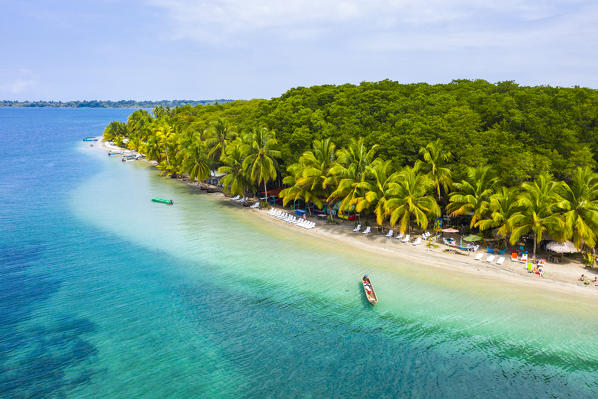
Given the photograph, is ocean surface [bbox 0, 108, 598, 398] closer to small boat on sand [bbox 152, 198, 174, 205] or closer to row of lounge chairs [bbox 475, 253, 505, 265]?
row of lounge chairs [bbox 475, 253, 505, 265]

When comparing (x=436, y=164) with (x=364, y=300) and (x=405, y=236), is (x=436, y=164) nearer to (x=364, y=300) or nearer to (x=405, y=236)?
(x=405, y=236)

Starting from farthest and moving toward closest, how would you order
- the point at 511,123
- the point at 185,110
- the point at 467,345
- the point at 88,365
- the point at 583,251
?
the point at 185,110 → the point at 511,123 → the point at 583,251 → the point at 467,345 → the point at 88,365

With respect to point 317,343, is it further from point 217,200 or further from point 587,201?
point 217,200

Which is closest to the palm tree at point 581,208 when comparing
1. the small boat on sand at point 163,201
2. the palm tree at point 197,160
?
the small boat on sand at point 163,201

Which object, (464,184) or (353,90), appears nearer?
(464,184)

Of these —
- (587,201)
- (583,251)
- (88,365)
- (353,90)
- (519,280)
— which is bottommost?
(88,365)

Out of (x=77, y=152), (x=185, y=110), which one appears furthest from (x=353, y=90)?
(x=77, y=152)

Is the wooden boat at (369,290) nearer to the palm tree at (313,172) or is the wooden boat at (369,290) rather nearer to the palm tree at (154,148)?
the palm tree at (313,172)
